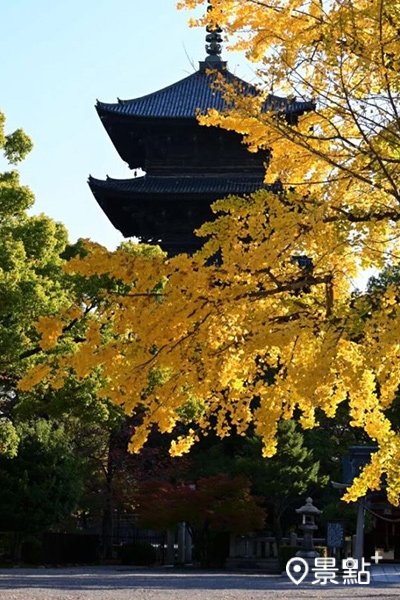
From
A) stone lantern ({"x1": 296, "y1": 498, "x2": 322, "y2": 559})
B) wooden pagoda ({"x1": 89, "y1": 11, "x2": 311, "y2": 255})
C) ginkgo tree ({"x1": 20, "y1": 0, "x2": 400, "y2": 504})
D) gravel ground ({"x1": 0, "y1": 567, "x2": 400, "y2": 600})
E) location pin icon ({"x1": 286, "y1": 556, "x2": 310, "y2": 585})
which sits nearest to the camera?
ginkgo tree ({"x1": 20, "y1": 0, "x2": 400, "y2": 504})

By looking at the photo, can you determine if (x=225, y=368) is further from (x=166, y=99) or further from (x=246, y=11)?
(x=166, y=99)

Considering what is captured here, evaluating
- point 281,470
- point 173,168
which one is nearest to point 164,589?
point 281,470

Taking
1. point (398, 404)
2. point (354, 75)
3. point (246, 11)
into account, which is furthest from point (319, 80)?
point (398, 404)

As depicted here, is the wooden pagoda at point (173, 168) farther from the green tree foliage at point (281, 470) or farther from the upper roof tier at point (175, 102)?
A: the green tree foliage at point (281, 470)

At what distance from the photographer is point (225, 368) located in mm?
5016

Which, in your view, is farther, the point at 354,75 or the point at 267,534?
the point at 267,534

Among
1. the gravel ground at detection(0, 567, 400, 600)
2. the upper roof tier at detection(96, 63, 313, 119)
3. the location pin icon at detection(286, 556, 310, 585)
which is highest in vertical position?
the upper roof tier at detection(96, 63, 313, 119)

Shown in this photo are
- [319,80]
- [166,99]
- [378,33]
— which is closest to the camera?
[378,33]

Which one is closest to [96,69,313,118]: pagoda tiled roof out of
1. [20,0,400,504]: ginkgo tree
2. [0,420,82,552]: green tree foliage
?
[0,420,82,552]: green tree foliage

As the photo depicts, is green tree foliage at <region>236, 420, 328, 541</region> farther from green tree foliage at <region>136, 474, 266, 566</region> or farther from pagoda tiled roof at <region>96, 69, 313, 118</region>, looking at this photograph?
pagoda tiled roof at <region>96, 69, 313, 118</region>

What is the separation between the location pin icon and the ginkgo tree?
1459 cm

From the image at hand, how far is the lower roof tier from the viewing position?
29000mm

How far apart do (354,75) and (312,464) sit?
20.9 meters

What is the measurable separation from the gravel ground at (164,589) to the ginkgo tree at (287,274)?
7.85 meters
